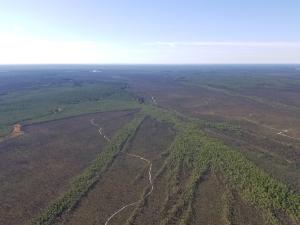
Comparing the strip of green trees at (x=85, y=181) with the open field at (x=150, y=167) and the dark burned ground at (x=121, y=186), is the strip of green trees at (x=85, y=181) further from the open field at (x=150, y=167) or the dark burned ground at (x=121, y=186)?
Answer: the dark burned ground at (x=121, y=186)

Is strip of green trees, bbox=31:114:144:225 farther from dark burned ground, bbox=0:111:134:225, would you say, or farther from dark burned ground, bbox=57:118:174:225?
dark burned ground, bbox=0:111:134:225

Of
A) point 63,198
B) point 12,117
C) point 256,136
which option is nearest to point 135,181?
point 63,198

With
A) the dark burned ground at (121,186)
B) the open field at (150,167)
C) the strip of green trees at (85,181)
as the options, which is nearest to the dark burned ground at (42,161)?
the open field at (150,167)

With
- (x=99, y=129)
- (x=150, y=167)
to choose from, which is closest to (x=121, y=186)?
(x=150, y=167)

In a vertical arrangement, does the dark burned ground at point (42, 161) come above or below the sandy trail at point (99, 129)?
above

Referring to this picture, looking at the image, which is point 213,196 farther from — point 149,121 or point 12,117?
point 12,117

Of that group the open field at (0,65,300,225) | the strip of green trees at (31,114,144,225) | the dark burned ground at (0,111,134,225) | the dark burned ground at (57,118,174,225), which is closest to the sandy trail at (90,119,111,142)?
the open field at (0,65,300,225)

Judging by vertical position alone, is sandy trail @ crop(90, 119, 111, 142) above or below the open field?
below

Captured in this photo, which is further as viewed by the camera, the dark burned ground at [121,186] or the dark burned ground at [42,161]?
the dark burned ground at [42,161]
